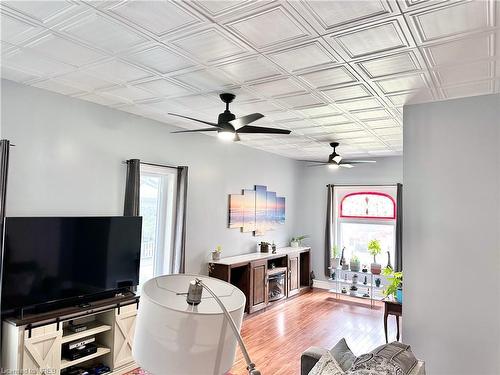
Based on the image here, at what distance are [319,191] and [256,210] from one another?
79.0 inches

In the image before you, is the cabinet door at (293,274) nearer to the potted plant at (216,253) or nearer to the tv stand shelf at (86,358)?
the potted plant at (216,253)

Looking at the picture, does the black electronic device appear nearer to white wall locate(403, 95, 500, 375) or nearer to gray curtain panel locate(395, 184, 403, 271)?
white wall locate(403, 95, 500, 375)

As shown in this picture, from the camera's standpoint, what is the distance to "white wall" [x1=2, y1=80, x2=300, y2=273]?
3.27 meters

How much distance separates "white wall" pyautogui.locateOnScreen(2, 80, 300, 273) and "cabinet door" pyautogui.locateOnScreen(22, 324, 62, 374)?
3.55 feet

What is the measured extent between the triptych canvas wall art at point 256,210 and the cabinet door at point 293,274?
757 millimetres

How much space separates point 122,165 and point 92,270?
4.12 ft

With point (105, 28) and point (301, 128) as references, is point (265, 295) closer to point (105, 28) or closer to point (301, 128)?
point (301, 128)

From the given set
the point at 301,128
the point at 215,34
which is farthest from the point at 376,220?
the point at 215,34

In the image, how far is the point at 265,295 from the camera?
603cm

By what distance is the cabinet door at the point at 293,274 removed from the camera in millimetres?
6836

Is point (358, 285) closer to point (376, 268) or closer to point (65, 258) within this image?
point (376, 268)

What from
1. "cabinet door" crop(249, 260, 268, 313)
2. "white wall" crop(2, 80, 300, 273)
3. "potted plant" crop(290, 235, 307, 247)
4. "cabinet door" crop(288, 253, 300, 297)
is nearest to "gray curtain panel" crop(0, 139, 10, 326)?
"white wall" crop(2, 80, 300, 273)

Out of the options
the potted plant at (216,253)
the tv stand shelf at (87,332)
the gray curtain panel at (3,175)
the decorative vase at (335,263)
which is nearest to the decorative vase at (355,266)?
the decorative vase at (335,263)

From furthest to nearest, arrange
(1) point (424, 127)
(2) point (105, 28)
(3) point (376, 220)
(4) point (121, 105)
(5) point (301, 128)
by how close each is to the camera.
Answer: (3) point (376, 220) < (5) point (301, 128) < (4) point (121, 105) < (1) point (424, 127) < (2) point (105, 28)
